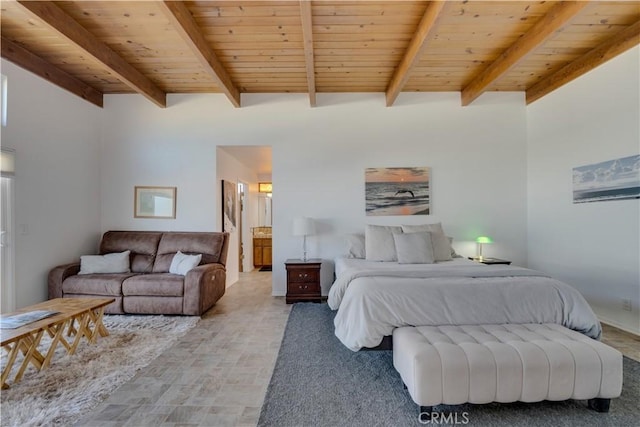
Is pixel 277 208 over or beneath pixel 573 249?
over

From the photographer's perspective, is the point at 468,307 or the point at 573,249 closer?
the point at 468,307

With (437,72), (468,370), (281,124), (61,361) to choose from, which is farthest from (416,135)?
(61,361)

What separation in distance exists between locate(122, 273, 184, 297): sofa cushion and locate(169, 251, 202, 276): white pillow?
0.72 ft

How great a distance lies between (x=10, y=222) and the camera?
3.13m

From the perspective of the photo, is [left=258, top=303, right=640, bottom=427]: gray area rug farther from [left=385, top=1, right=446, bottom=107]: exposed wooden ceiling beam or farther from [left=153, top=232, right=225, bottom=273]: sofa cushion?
[left=385, top=1, right=446, bottom=107]: exposed wooden ceiling beam

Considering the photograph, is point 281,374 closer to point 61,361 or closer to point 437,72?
point 61,361

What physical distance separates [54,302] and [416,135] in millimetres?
4788

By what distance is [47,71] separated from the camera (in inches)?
139

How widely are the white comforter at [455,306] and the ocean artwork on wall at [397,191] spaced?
212 cm

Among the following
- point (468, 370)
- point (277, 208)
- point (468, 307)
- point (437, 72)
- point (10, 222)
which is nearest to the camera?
point (468, 370)

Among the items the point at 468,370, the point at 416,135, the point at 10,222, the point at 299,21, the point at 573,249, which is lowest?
the point at 468,370

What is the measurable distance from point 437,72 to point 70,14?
4.09 m

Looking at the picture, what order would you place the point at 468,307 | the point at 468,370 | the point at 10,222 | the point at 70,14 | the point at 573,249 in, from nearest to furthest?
the point at 468,370 < the point at 468,307 < the point at 70,14 < the point at 10,222 < the point at 573,249

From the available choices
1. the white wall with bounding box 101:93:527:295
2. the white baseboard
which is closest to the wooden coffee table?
the white wall with bounding box 101:93:527:295
